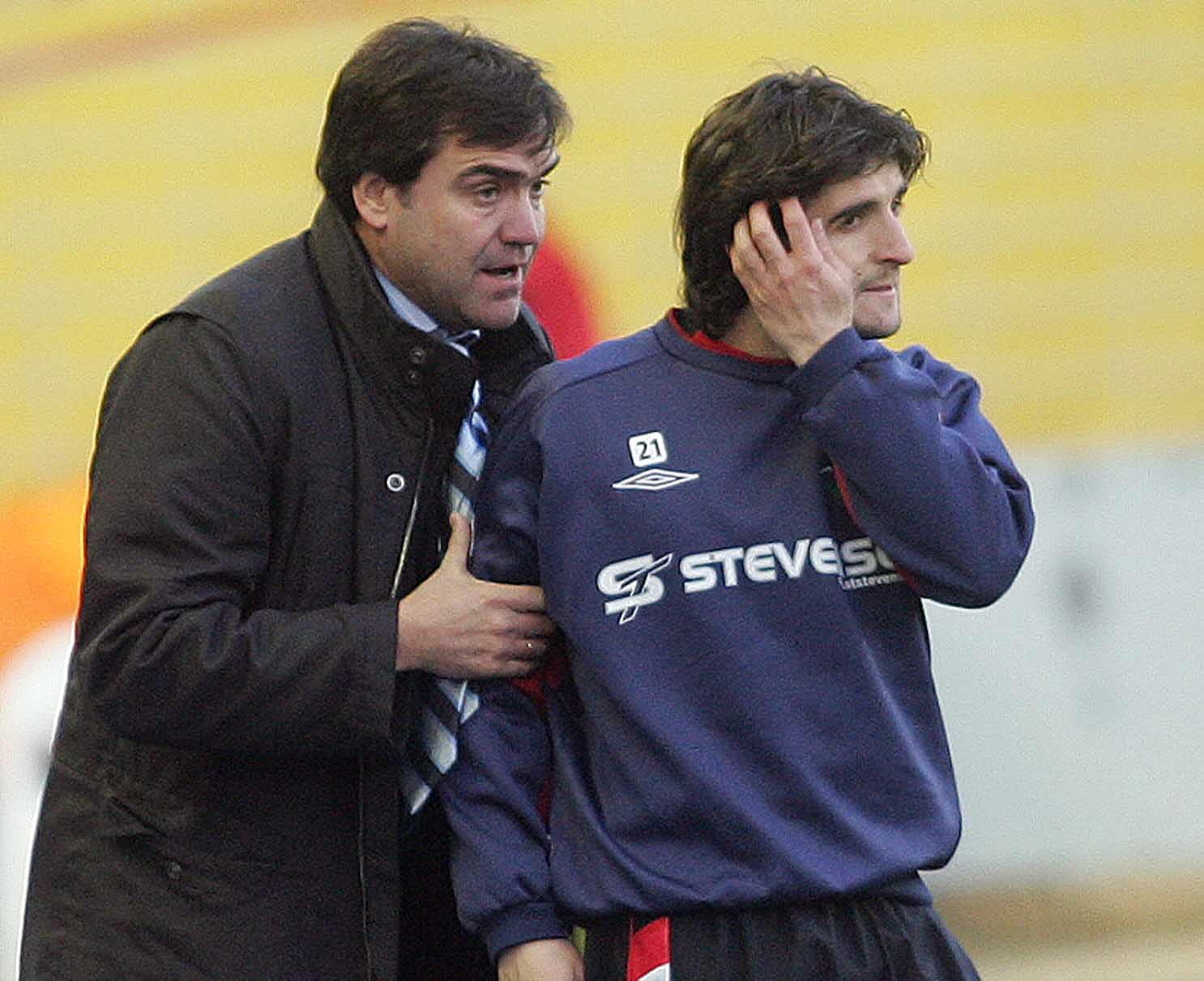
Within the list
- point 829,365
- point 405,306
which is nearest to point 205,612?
point 405,306

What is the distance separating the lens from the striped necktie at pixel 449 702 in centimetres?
281

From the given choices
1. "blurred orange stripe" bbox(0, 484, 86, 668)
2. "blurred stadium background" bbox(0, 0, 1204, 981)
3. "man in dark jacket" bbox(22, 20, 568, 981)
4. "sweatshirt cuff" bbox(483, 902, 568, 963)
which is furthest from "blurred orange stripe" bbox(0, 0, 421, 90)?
"sweatshirt cuff" bbox(483, 902, 568, 963)

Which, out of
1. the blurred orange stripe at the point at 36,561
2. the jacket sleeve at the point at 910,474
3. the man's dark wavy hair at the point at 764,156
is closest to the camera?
the jacket sleeve at the point at 910,474

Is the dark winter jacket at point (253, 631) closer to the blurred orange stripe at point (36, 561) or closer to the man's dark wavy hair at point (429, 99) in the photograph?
the man's dark wavy hair at point (429, 99)

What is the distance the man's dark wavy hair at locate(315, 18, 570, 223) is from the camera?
9.49 feet

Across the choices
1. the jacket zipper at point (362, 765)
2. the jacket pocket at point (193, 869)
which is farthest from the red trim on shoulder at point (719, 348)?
the jacket pocket at point (193, 869)

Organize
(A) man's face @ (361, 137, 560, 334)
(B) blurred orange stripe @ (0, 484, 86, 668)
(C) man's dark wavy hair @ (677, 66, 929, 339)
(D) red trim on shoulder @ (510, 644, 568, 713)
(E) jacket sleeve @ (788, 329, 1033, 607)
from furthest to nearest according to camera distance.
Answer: (B) blurred orange stripe @ (0, 484, 86, 668) → (A) man's face @ (361, 137, 560, 334) → (D) red trim on shoulder @ (510, 644, 568, 713) → (C) man's dark wavy hair @ (677, 66, 929, 339) → (E) jacket sleeve @ (788, 329, 1033, 607)

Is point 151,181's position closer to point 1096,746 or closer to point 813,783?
point 1096,746

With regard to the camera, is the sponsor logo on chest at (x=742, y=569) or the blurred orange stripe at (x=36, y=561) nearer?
the sponsor logo on chest at (x=742, y=569)

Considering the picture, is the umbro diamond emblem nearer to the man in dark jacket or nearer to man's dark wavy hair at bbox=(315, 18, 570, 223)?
the man in dark jacket

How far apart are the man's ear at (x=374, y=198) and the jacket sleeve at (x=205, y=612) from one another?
0.30 metres

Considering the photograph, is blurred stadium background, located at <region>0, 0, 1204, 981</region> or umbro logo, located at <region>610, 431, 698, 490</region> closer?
umbro logo, located at <region>610, 431, 698, 490</region>

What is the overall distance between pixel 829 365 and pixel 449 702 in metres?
0.63

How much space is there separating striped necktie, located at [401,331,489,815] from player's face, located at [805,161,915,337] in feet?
1.67
